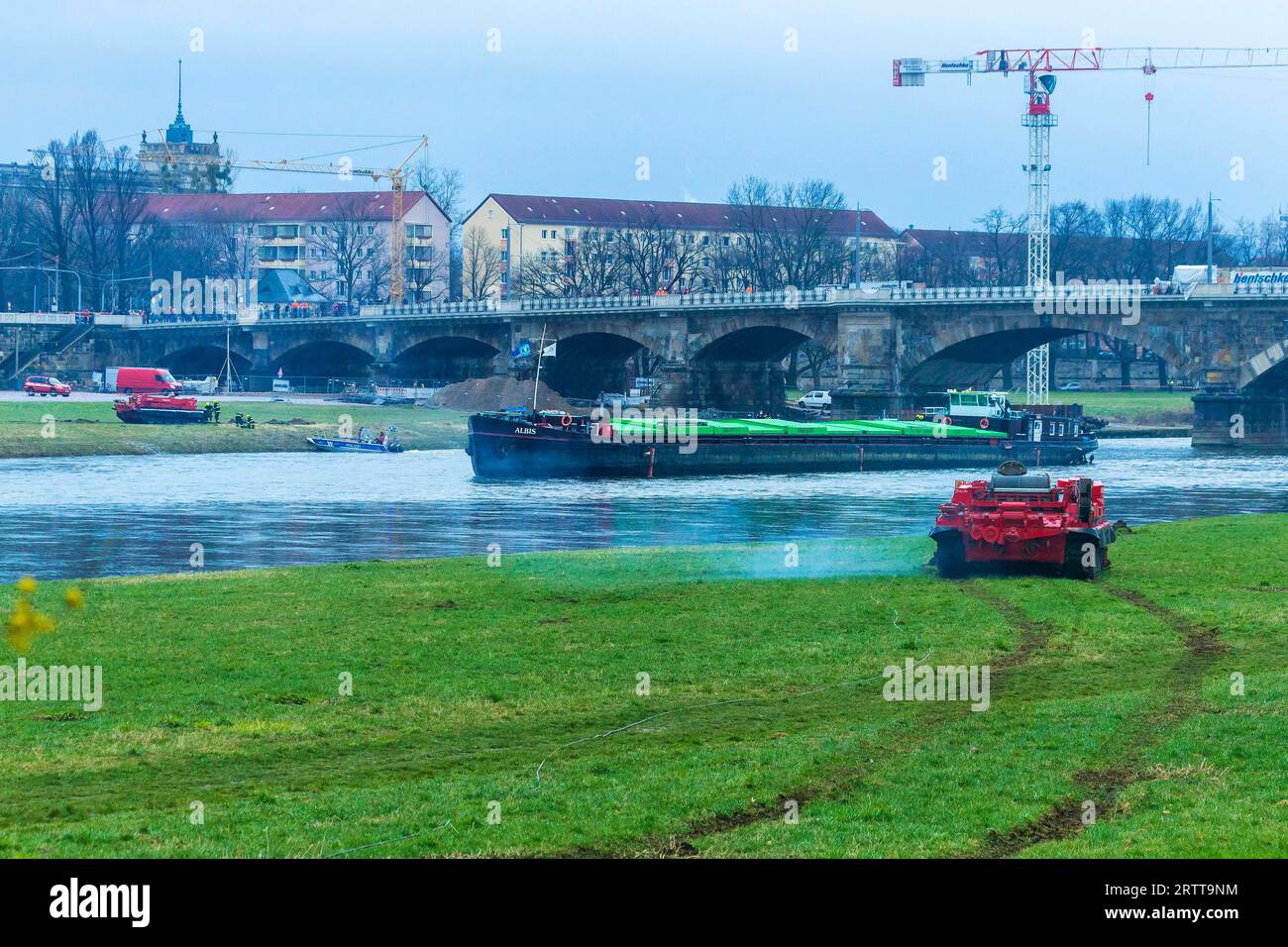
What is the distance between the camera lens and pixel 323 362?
162 m

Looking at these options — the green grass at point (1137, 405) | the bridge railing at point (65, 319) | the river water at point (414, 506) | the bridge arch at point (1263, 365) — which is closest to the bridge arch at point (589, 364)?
the green grass at point (1137, 405)

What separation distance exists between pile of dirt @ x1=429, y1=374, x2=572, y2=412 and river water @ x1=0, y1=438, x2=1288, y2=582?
37.8 metres

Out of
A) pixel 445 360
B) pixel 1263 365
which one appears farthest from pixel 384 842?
pixel 445 360

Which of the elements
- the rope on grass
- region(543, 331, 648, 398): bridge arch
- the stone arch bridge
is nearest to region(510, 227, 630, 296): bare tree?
the stone arch bridge

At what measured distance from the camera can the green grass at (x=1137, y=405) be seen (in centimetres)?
12581

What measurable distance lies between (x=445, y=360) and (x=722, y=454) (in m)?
72.7

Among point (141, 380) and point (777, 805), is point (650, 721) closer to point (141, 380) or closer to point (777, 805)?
point (777, 805)

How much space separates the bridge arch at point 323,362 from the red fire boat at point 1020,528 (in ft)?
414

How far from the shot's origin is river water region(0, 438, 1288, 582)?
42.3 m

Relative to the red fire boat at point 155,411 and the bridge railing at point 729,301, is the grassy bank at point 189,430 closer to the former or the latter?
the red fire boat at point 155,411

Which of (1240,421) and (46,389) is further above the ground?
(46,389)

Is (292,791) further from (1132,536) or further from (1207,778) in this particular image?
(1132,536)
